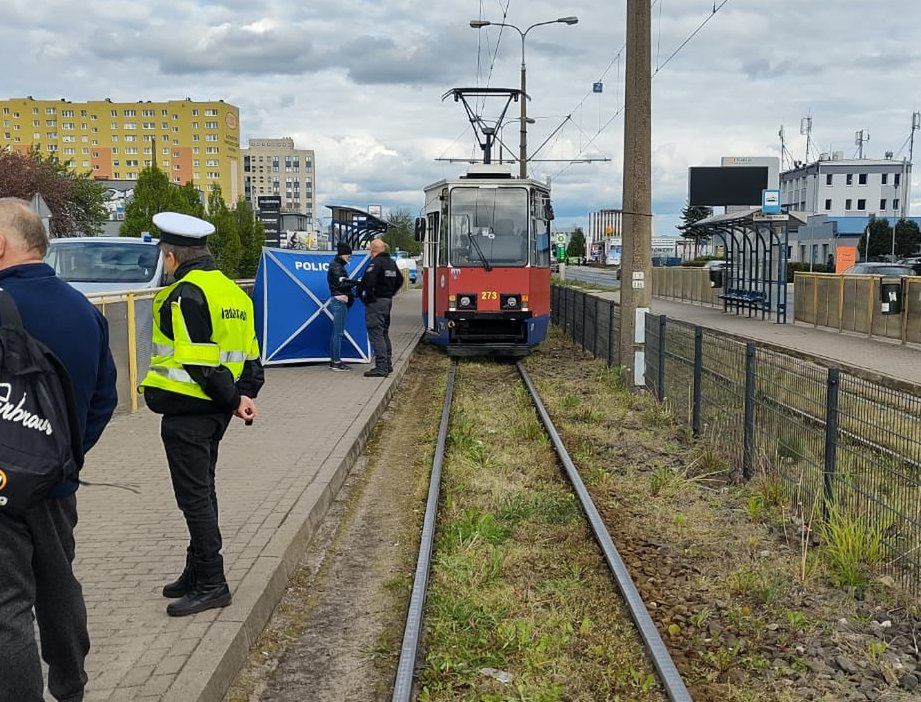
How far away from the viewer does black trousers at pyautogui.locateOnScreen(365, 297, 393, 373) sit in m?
14.3

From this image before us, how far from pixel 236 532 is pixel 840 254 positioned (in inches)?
1391

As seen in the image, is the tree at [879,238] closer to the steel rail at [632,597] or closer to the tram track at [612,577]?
the tram track at [612,577]

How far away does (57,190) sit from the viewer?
158ft

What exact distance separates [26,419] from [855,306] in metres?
21.2

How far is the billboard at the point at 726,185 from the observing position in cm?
3425

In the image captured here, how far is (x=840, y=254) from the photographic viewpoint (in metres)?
37.7

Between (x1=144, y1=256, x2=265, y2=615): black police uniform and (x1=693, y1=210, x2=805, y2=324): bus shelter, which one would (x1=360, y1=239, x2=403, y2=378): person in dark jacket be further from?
(x1=693, y1=210, x2=805, y2=324): bus shelter

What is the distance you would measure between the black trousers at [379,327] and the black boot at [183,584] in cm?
929

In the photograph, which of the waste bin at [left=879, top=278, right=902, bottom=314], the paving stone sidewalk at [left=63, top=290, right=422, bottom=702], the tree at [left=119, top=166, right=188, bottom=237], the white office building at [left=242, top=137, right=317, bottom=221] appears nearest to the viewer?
the paving stone sidewalk at [left=63, top=290, right=422, bottom=702]

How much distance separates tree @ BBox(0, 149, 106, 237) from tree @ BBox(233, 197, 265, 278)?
780 centimetres

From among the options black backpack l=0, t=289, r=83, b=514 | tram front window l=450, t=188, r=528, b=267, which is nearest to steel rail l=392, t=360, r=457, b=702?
black backpack l=0, t=289, r=83, b=514

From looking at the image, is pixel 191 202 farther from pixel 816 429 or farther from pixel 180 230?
pixel 180 230

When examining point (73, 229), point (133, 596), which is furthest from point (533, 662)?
point (73, 229)

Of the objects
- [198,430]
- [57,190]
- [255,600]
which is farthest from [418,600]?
[57,190]
